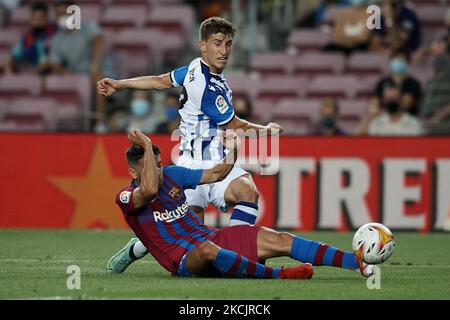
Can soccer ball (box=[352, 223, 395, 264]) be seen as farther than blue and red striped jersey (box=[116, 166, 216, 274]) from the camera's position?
No

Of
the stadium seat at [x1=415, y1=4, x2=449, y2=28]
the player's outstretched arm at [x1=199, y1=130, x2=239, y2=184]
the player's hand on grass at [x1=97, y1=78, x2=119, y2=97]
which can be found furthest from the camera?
the stadium seat at [x1=415, y1=4, x2=449, y2=28]

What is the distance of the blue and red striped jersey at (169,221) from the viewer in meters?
9.44

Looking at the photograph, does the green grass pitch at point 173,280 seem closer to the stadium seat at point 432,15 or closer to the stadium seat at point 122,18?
the stadium seat at point 432,15

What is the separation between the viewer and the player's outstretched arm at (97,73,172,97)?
33.1 feet

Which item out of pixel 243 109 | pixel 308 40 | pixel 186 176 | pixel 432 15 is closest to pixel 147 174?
pixel 186 176

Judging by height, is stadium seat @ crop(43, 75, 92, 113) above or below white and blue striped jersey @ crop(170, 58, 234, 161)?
below

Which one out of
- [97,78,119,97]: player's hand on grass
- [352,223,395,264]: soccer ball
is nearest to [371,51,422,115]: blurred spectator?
[97,78,119,97]: player's hand on grass

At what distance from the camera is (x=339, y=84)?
1864 centimetres

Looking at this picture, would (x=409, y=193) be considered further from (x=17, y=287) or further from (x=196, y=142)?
(x=17, y=287)

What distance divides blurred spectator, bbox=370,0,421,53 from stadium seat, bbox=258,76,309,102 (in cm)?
150

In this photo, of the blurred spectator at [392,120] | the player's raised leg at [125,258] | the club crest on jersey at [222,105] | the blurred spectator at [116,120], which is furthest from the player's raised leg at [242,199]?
the blurred spectator at [116,120]

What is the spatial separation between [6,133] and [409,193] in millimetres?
5519

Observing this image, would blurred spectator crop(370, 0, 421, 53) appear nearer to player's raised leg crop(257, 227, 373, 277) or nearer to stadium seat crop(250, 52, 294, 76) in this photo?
stadium seat crop(250, 52, 294, 76)
